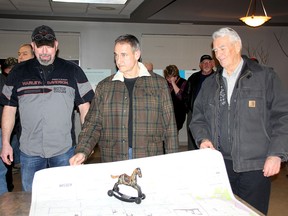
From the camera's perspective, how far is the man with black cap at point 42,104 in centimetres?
234

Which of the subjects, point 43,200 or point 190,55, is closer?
point 43,200

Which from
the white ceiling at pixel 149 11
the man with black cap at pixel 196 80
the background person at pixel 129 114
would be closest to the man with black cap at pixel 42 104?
the background person at pixel 129 114

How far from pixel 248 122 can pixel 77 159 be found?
2.96ft

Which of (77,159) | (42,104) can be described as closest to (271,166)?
(77,159)

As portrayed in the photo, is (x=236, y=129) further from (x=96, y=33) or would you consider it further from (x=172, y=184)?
(x=96, y=33)

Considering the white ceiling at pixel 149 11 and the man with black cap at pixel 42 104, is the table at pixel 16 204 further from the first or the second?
the white ceiling at pixel 149 11

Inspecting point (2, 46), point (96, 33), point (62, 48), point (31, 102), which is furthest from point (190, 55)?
point (31, 102)

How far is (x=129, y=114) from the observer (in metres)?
2.10

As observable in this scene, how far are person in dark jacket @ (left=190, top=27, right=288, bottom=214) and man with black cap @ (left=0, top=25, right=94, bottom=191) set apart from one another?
36.3 inches

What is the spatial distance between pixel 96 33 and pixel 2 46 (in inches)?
73.8

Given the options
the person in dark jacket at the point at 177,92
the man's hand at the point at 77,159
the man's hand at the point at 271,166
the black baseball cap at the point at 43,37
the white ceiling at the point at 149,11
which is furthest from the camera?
the white ceiling at the point at 149,11

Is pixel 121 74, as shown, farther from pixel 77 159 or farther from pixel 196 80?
pixel 196 80

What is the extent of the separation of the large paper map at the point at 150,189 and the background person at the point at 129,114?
550mm

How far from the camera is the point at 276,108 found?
1.92m
